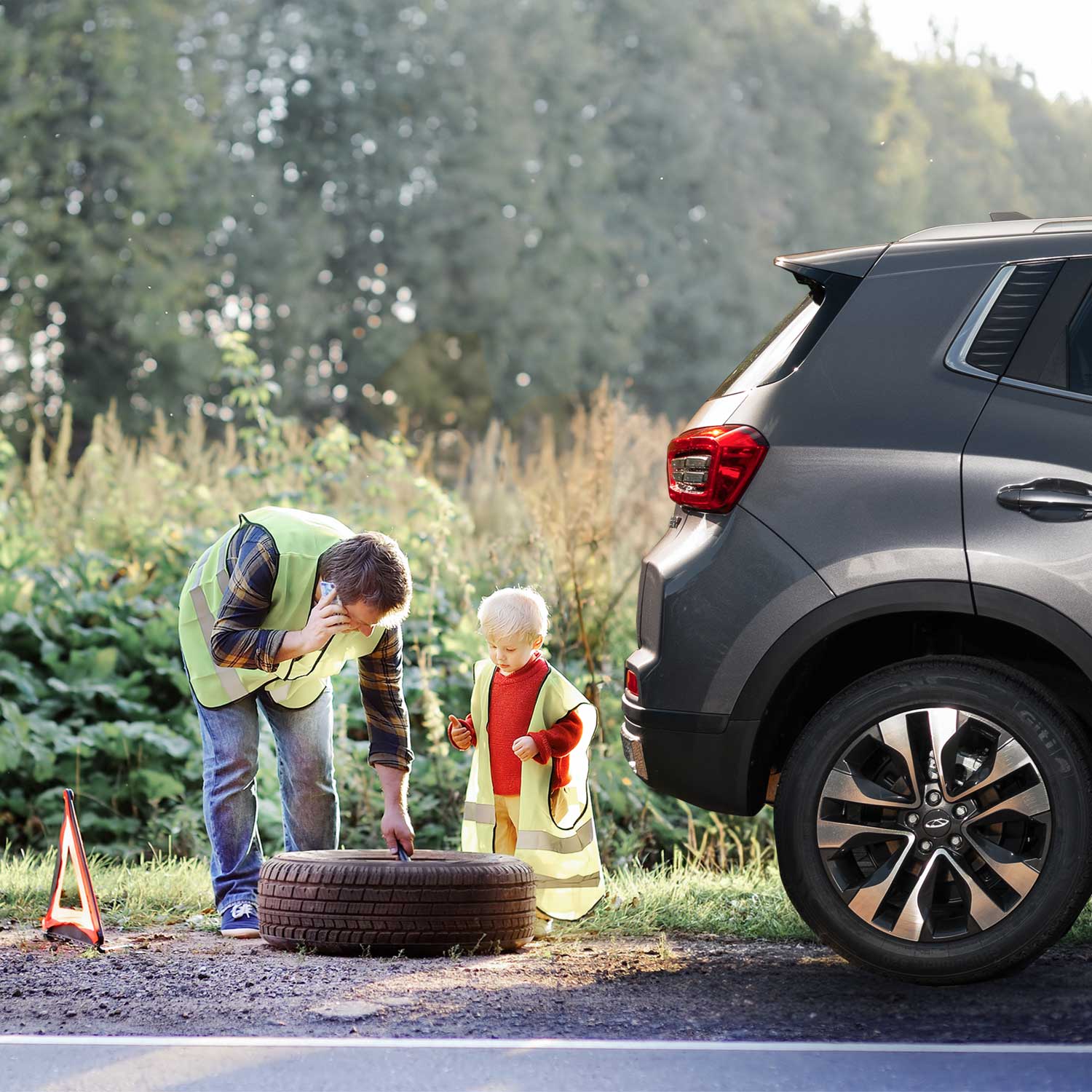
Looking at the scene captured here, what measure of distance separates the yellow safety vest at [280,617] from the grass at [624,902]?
93cm

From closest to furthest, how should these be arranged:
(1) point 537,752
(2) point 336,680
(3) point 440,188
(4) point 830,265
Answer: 1. (4) point 830,265
2. (1) point 537,752
3. (2) point 336,680
4. (3) point 440,188

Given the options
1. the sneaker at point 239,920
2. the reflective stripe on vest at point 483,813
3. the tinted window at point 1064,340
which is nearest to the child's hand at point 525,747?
the reflective stripe on vest at point 483,813

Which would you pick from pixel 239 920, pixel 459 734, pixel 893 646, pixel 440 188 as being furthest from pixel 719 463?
pixel 440 188

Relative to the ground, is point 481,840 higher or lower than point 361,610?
lower

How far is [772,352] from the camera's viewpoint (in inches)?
189

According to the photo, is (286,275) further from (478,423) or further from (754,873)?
(754,873)

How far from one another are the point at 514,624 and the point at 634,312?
2851cm

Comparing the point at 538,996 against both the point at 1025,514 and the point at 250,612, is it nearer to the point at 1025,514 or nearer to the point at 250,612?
the point at 250,612

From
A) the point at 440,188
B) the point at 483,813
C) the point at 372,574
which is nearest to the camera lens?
the point at 372,574

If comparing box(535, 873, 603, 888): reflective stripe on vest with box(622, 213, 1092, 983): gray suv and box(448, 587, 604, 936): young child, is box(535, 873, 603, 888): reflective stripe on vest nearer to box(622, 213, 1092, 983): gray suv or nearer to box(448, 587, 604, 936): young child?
box(448, 587, 604, 936): young child

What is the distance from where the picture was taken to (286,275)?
30.5m

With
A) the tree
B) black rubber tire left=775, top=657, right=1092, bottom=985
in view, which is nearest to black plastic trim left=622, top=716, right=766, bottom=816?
black rubber tire left=775, top=657, right=1092, bottom=985

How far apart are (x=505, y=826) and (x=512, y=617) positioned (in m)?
0.82

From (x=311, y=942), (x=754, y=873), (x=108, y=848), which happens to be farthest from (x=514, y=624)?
(x=108, y=848)
